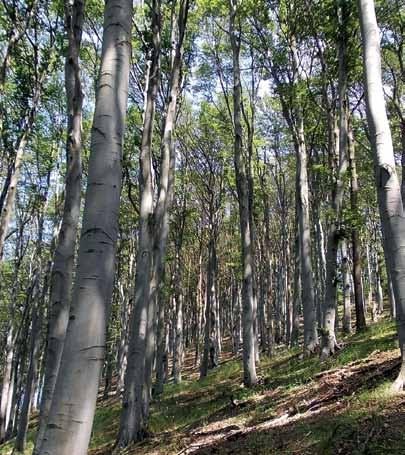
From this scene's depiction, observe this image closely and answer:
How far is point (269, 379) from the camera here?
10945 millimetres

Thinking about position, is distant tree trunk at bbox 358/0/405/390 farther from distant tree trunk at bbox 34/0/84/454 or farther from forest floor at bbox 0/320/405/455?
distant tree trunk at bbox 34/0/84/454

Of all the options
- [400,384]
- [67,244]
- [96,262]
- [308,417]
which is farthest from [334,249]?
[96,262]

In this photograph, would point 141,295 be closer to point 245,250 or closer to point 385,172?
point 245,250

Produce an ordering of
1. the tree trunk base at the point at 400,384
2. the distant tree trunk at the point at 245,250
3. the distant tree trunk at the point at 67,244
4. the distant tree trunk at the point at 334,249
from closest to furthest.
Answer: the tree trunk base at the point at 400,384 → the distant tree trunk at the point at 67,244 → the distant tree trunk at the point at 334,249 → the distant tree trunk at the point at 245,250

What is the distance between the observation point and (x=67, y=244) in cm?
641

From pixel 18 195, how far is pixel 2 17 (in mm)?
10705

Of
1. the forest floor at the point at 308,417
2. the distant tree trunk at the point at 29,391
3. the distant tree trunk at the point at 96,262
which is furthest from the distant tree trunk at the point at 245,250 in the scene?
the distant tree trunk at the point at 96,262

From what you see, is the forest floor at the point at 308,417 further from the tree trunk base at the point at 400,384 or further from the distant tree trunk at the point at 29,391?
the distant tree trunk at the point at 29,391

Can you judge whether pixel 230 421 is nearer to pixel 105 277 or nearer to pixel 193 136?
pixel 105 277

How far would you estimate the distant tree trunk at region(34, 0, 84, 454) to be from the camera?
621cm

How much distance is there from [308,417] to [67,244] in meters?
4.16

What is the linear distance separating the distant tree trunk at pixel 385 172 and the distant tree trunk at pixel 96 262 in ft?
10.9

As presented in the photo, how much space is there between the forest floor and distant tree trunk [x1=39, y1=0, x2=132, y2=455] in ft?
8.55

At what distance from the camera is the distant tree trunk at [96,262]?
2150 mm
